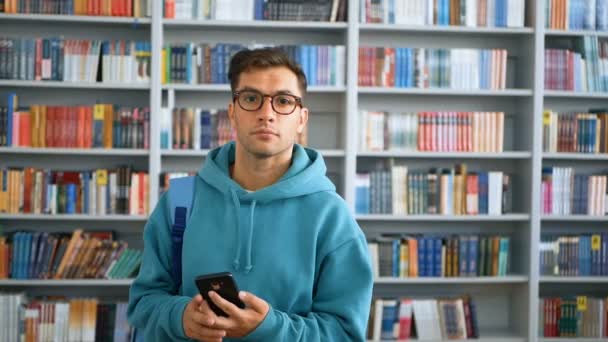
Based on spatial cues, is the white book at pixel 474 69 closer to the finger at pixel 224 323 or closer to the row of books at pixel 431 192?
the row of books at pixel 431 192

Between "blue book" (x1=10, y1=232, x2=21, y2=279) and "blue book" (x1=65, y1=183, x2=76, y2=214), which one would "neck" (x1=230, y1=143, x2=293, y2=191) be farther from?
"blue book" (x1=10, y1=232, x2=21, y2=279)

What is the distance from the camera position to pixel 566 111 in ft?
15.3

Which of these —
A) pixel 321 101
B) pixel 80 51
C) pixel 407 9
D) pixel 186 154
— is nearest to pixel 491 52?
pixel 407 9

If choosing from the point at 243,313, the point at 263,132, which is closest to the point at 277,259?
the point at 243,313

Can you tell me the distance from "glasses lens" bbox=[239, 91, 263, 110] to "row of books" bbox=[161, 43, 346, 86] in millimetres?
2560

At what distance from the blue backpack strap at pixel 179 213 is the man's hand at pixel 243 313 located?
Answer: 0.69ft

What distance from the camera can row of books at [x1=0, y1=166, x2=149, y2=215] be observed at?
13.5ft

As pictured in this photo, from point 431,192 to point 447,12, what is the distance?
96 cm

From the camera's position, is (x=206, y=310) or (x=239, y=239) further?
(x=239, y=239)

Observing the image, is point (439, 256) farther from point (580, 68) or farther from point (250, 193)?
point (250, 193)

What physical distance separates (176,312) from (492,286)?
342cm

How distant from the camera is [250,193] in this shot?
1641 millimetres

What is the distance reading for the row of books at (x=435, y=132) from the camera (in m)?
4.25

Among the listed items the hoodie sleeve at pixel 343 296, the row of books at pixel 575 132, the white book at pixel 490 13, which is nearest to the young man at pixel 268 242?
the hoodie sleeve at pixel 343 296
